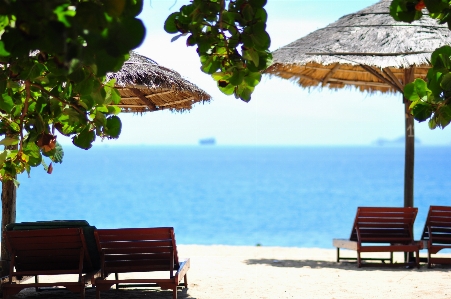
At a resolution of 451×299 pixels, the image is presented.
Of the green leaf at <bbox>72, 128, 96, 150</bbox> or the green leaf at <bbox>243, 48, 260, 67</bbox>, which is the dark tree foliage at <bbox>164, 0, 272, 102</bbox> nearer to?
the green leaf at <bbox>243, 48, 260, 67</bbox>

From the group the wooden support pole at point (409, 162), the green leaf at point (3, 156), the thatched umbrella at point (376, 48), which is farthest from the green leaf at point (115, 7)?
the wooden support pole at point (409, 162)

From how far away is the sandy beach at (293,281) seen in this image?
514 cm

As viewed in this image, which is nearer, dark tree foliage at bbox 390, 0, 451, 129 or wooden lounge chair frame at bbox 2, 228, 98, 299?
dark tree foliage at bbox 390, 0, 451, 129

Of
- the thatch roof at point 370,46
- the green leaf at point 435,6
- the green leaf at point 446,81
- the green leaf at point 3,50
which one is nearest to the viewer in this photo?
the green leaf at point 3,50

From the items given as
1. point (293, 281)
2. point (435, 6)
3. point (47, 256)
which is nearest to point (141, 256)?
point (47, 256)

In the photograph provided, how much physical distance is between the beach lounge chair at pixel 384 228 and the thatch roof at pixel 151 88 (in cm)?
205

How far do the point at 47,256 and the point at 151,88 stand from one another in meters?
1.63

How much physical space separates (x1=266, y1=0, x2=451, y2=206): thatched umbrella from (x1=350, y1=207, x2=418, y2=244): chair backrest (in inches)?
29.3

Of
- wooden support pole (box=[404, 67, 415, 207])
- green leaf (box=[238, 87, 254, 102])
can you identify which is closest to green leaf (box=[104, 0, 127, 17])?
green leaf (box=[238, 87, 254, 102])

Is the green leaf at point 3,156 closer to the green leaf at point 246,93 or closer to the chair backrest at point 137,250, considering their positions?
the green leaf at point 246,93

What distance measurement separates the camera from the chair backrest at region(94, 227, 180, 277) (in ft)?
15.4

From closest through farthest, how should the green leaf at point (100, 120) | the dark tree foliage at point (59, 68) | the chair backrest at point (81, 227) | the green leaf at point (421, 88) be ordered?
the dark tree foliage at point (59, 68) < the green leaf at point (421, 88) < the green leaf at point (100, 120) < the chair backrest at point (81, 227)

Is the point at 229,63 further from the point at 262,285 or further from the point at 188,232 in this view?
the point at 188,232

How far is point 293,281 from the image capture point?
5.83m
